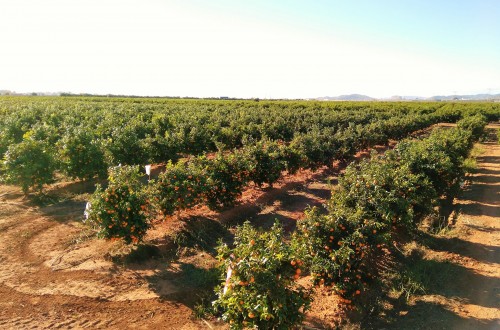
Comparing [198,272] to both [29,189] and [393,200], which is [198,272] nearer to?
[393,200]

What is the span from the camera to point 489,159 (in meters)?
20.8

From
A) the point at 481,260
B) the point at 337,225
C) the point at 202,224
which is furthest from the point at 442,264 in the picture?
the point at 202,224

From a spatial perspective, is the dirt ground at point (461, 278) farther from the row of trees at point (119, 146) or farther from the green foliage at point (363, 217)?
the row of trees at point (119, 146)

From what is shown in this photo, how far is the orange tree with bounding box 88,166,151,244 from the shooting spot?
7.34m

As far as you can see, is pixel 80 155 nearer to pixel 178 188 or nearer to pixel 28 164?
pixel 28 164

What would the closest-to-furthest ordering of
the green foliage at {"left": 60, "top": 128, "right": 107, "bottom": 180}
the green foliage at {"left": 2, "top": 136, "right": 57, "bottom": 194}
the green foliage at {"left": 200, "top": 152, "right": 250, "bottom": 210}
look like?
the green foliage at {"left": 200, "top": 152, "right": 250, "bottom": 210} → the green foliage at {"left": 2, "top": 136, "right": 57, "bottom": 194} → the green foliage at {"left": 60, "top": 128, "right": 107, "bottom": 180}

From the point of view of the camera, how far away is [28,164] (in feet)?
37.0

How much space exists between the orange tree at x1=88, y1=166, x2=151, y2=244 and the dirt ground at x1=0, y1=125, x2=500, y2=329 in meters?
0.82

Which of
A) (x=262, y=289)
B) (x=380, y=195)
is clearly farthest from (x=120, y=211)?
(x=380, y=195)

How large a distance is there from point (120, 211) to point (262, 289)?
4.38 m

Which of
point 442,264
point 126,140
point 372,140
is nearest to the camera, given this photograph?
point 442,264

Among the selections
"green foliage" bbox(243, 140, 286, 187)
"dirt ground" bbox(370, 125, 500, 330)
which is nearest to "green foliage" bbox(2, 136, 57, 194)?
"green foliage" bbox(243, 140, 286, 187)

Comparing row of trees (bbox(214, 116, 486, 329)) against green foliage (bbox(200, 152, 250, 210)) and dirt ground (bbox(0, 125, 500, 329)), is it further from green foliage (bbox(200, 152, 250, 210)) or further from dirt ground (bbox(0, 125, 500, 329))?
green foliage (bbox(200, 152, 250, 210))

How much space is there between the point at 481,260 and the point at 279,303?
6570mm
